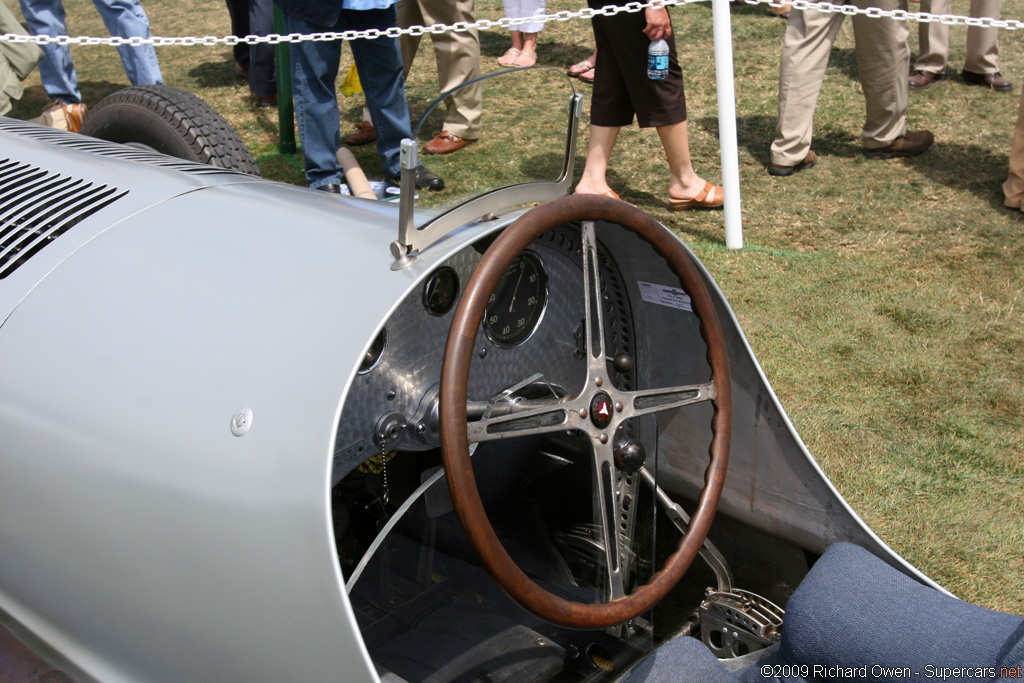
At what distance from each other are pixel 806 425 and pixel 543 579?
1.17 m

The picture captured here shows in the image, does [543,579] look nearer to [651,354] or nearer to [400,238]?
[651,354]

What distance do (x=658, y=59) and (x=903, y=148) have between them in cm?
171

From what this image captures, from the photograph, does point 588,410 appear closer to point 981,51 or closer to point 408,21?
point 408,21

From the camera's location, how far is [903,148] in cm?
457

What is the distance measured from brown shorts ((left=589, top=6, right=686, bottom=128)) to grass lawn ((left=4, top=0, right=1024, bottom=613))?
16.8 inches

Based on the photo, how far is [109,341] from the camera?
1.40 meters

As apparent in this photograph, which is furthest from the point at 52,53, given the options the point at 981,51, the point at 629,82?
the point at 981,51

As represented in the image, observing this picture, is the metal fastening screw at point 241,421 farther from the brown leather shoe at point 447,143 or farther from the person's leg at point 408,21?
the person's leg at point 408,21

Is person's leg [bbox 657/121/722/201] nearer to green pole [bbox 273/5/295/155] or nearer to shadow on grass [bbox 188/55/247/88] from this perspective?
green pole [bbox 273/5/295/155]

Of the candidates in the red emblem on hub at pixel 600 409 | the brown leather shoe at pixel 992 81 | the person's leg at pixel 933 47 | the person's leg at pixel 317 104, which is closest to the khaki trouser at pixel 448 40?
the person's leg at pixel 317 104

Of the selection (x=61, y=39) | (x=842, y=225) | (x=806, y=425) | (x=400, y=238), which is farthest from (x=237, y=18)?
(x=400, y=238)

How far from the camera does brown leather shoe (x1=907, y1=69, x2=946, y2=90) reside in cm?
540

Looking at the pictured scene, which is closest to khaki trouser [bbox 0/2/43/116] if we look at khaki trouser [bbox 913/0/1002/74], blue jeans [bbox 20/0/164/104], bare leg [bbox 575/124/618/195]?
blue jeans [bbox 20/0/164/104]

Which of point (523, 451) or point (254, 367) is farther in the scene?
point (523, 451)
